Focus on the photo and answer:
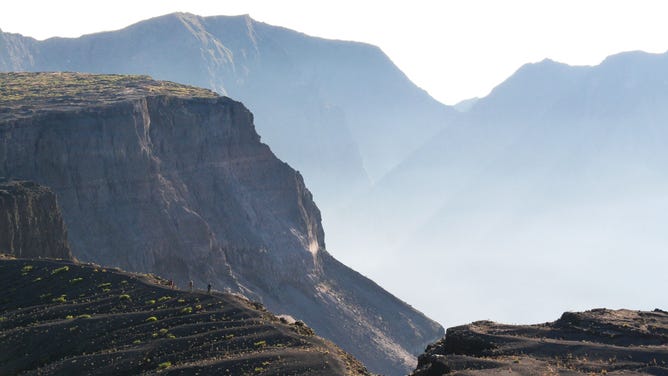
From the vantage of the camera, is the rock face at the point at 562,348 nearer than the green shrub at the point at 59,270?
Yes

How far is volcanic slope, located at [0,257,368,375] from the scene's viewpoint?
58.2 metres

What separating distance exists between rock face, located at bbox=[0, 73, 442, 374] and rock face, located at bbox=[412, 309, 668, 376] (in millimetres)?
67904

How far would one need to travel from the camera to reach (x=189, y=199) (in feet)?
466

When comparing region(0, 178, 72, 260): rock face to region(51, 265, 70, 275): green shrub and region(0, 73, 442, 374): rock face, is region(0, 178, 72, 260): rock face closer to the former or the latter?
region(51, 265, 70, 275): green shrub

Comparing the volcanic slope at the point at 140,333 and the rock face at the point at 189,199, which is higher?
the rock face at the point at 189,199

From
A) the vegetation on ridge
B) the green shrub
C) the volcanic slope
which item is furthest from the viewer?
the vegetation on ridge

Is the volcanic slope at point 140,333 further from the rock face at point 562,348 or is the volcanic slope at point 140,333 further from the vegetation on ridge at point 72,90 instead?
the vegetation on ridge at point 72,90

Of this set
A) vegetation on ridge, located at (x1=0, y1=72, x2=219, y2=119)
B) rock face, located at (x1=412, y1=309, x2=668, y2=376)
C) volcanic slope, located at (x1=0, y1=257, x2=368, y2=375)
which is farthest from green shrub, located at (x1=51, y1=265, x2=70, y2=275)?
vegetation on ridge, located at (x1=0, y1=72, x2=219, y2=119)

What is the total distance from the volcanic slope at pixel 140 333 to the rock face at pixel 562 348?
7.56 m

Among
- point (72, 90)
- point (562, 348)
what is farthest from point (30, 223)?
point (562, 348)

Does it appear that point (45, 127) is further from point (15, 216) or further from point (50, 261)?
point (50, 261)

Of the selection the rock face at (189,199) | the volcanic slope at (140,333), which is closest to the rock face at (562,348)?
the volcanic slope at (140,333)

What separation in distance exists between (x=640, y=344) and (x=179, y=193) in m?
87.8

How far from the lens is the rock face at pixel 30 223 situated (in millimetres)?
95750
